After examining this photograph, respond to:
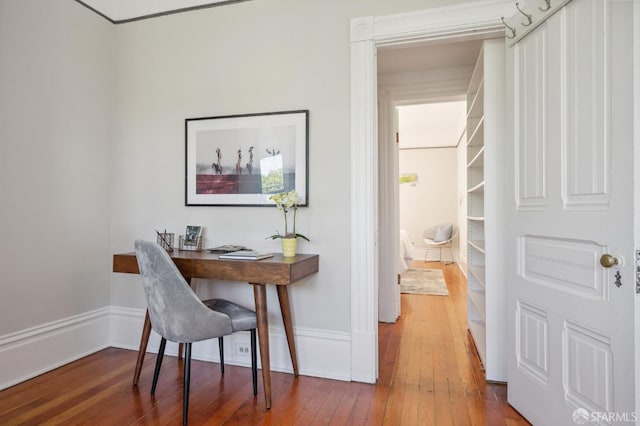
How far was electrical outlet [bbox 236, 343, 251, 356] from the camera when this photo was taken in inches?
99.7

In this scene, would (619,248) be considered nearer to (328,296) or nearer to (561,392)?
(561,392)

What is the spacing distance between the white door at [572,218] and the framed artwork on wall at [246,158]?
1.30 m

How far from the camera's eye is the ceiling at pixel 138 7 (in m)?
2.73

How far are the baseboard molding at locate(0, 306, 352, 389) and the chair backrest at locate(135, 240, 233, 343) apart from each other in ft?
2.26

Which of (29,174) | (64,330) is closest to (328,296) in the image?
(64,330)

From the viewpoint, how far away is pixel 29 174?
2350 mm

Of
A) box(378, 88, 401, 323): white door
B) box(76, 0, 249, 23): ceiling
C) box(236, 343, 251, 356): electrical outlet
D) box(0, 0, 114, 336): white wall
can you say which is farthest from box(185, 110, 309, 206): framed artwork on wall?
box(378, 88, 401, 323): white door

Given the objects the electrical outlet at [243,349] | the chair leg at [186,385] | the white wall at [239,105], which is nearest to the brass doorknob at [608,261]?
the white wall at [239,105]

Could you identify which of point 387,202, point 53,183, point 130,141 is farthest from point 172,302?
point 387,202

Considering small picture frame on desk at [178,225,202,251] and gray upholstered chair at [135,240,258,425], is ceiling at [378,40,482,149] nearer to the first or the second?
small picture frame on desk at [178,225,202,251]

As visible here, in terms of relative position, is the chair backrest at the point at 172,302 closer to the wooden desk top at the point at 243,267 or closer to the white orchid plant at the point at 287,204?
the wooden desk top at the point at 243,267

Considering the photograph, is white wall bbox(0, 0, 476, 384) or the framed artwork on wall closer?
white wall bbox(0, 0, 476, 384)

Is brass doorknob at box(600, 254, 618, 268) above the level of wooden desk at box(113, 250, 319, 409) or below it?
above

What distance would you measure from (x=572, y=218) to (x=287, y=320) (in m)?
1.64
